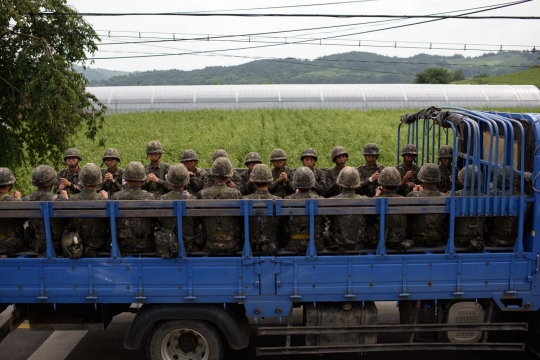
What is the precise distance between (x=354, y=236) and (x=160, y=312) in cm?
225

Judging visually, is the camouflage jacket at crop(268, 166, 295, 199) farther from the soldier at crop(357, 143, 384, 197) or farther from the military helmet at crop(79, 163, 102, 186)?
the military helmet at crop(79, 163, 102, 186)

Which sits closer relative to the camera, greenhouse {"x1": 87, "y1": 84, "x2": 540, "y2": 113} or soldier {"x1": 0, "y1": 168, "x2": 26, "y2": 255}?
soldier {"x1": 0, "y1": 168, "x2": 26, "y2": 255}

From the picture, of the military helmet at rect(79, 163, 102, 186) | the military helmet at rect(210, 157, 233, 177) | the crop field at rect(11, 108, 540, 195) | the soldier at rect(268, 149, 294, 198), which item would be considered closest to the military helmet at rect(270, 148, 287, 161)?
the soldier at rect(268, 149, 294, 198)

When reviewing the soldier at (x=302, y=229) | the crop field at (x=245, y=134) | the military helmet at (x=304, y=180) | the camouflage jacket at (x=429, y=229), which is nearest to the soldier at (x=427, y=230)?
the camouflage jacket at (x=429, y=229)

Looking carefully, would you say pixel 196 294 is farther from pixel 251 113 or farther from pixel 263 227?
pixel 251 113

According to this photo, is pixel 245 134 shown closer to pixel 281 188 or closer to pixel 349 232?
pixel 281 188

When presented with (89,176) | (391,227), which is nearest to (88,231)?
(89,176)

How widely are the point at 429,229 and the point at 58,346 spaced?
492 centimetres

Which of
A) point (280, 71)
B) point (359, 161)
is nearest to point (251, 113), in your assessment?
point (359, 161)

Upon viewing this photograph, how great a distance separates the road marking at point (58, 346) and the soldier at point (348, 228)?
368cm

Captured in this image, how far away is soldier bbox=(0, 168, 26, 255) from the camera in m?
6.05

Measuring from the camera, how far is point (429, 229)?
6055mm

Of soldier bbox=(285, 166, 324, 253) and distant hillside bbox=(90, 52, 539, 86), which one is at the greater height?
distant hillside bbox=(90, 52, 539, 86)

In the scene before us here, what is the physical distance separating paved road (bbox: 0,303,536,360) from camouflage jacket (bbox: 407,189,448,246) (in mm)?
1576
